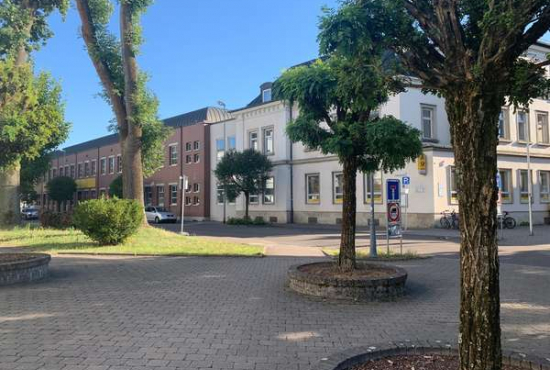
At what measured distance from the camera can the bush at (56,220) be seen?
21.7 metres

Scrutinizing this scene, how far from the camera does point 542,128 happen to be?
32031 mm

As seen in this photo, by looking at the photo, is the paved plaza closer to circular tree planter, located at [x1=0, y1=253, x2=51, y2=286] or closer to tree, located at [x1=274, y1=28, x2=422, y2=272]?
circular tree planter, located at [x1=0, y1=253, x2=51, y2=286]

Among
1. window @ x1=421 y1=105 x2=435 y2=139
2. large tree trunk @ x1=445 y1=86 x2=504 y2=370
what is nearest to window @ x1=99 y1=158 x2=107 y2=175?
window @ x1=421 y1=105 x2=435 y2=139

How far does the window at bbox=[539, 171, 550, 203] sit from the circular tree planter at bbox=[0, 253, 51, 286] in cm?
3048

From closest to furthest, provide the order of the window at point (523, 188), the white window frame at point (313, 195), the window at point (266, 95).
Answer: the window at point (523, 188) < the white window frame at point (313, 195) < the window at point (266, 95)

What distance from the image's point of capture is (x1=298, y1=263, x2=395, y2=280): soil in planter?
7.77 metres

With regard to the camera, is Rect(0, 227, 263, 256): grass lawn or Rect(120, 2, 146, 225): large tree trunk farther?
Rect(120, 2, 146, 225): large tree trunk

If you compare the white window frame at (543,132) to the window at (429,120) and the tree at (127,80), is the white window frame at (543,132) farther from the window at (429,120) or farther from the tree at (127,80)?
the tree at (127,80)

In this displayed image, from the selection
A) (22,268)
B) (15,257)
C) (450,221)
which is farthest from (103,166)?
(22,268)

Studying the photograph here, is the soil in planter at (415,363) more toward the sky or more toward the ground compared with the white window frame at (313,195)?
more toward the ground

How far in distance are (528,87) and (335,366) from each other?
2786 mm

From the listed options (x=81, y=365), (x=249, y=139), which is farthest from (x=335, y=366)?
(x=249, y=139)

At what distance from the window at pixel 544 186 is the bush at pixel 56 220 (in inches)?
1119

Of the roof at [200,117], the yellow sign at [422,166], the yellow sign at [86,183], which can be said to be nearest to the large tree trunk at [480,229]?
the yellow sign at [422,166]
